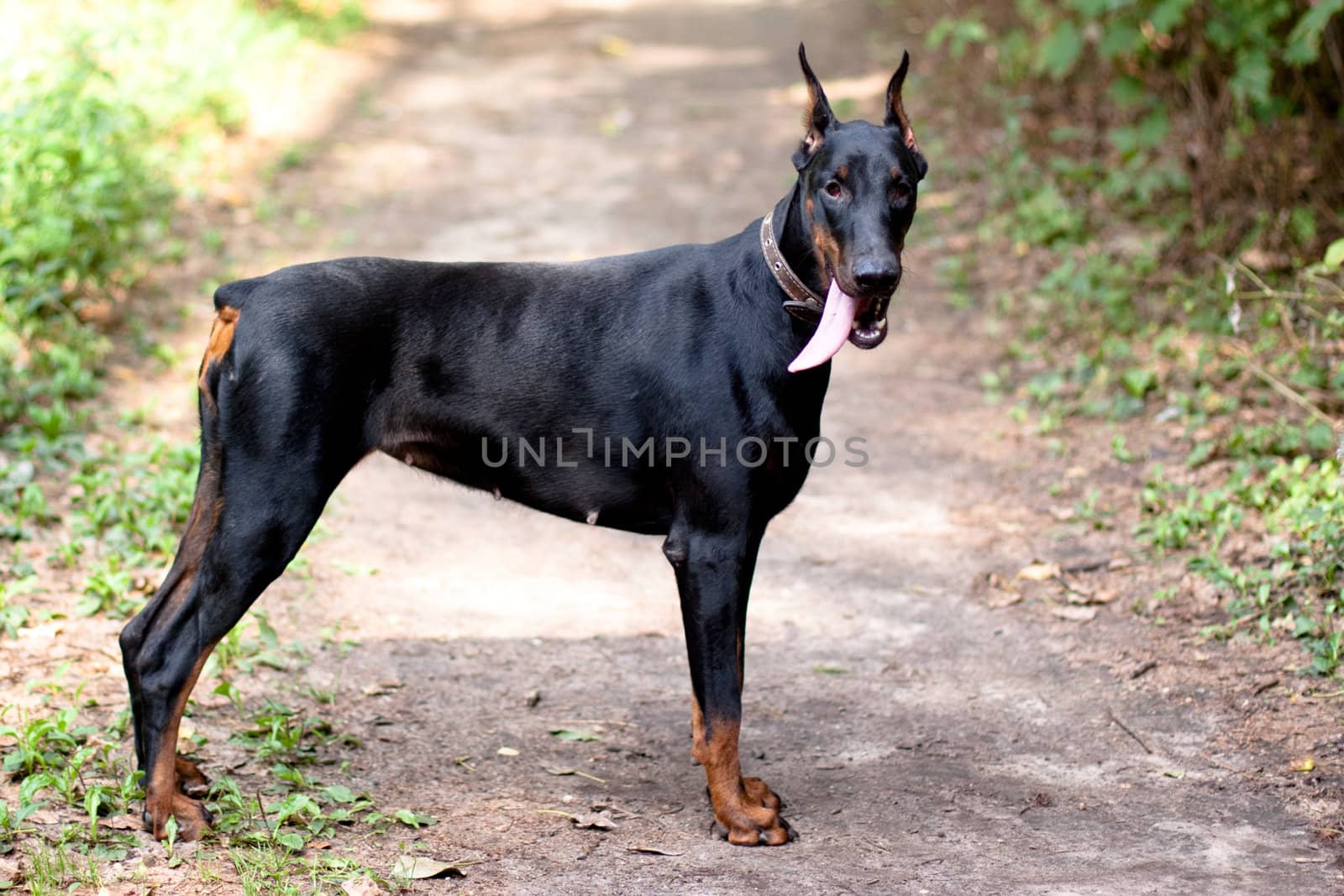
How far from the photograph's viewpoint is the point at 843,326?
145 inches

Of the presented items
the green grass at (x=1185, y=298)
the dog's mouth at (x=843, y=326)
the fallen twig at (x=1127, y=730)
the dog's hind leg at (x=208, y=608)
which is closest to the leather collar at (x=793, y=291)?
the dog's mouth at (x=843, y=326)

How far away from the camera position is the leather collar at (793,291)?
12.8 ft

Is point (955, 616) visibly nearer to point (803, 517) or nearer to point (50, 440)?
point (803, 517)

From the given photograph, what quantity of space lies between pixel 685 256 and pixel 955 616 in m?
2.21

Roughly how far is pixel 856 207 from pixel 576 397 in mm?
1068

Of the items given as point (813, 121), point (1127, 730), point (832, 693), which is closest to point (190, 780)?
point (832, 693)

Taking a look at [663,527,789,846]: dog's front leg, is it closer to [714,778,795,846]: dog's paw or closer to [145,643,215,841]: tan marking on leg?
[714,778,795,846]: dog's paw

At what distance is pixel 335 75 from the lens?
1362cm

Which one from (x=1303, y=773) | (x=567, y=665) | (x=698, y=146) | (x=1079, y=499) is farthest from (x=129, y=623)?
(x=698, y=146)

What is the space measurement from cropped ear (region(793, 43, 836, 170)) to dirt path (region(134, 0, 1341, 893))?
6.74 feet

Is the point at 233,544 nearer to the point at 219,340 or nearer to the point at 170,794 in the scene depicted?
the point at 219,340

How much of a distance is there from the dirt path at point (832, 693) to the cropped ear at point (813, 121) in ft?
6.74

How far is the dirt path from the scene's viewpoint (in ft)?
12.4

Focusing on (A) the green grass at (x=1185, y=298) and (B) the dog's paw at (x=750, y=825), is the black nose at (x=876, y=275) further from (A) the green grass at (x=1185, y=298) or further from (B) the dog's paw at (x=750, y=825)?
(A) the green grass at (x=1185, y=298)
